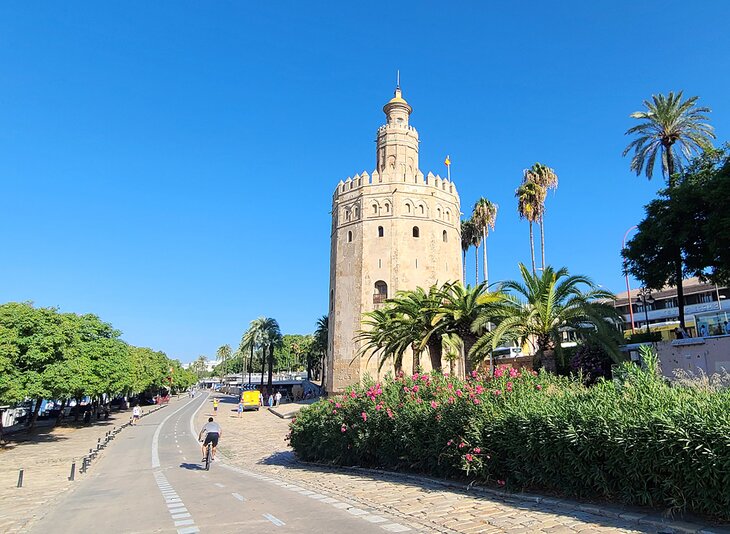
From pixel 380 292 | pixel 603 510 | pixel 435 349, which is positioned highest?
pixel 380 292

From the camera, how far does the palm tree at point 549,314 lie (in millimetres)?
Result: 17297

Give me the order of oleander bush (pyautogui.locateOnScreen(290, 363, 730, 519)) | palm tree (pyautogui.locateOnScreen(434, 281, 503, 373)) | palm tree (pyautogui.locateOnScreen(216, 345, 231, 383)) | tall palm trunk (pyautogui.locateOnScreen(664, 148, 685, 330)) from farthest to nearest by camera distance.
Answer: palm tree (pyautogui.locateOnScreen(216, 345, 231, 383))
tall palm trunk (pyautogui.locateOnScreen(664, 148, 685, 330))
palm tree (pyautogui.locateOnScreen(434, 281, 503, 373))
oleander bush (pyautogui.locateOnScreen(290, 363, 730, 519))

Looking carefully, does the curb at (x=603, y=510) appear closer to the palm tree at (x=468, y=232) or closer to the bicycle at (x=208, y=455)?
the bicycle at (x=208, y=455)

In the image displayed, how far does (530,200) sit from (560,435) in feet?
116

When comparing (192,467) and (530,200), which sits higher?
(530,200)

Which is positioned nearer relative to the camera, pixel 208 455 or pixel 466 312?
pixel 208 455

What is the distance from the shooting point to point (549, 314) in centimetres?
1770

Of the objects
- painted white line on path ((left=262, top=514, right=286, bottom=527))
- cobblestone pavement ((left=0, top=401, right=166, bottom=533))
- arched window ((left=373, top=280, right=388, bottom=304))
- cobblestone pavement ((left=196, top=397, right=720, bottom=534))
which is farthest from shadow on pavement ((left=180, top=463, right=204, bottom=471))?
arched window ((left=373, top=280, right=388, bottom=304))

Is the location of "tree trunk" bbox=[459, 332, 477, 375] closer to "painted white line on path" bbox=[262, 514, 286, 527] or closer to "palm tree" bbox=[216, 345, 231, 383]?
"painted white line on path" bbox=[262, 514, 286, 527]

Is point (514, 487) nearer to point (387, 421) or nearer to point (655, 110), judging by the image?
point (387, 421)

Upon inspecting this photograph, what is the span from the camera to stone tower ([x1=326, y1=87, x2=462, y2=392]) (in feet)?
127

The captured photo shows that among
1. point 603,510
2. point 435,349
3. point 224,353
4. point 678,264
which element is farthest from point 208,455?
point 224,353

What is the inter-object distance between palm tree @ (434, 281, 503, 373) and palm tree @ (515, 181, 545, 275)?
2239cm

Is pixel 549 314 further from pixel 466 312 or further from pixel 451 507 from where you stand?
pixel 451 507
